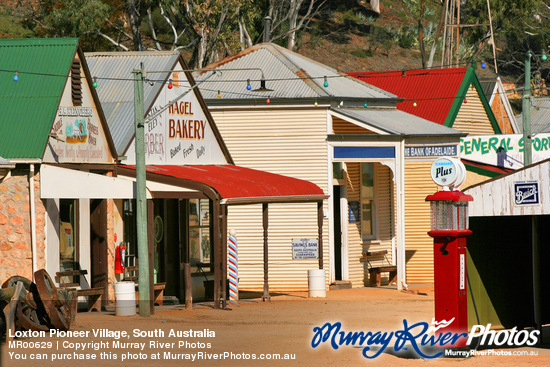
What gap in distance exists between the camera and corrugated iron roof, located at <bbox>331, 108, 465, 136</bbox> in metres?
25.2

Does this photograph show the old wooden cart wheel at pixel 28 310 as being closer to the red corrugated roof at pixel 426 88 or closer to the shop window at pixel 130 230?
the shop window at pixel 130 230

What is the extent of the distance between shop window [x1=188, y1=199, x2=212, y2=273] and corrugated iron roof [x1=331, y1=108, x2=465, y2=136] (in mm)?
4464

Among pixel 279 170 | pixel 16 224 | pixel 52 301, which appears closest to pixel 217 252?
pixel 16 224

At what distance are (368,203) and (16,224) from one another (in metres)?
12.4

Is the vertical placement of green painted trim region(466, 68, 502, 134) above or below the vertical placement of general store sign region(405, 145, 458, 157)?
above

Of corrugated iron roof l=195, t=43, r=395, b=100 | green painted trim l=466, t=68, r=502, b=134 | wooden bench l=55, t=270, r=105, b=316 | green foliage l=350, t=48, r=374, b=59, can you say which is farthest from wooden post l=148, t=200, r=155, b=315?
green foliage l=350, t=48, r=374, b=59

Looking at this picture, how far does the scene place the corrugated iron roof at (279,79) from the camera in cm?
2595

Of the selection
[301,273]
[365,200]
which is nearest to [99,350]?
[301,273]

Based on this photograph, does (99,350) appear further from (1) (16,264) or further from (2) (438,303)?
(1) (16,264)

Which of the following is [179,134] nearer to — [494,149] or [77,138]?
[77,138]

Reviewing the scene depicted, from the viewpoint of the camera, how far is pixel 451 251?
42.1 ft

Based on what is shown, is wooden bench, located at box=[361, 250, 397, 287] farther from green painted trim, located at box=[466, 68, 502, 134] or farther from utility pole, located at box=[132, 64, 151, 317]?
utility pole, located at box=[132, 64, 151, 317]

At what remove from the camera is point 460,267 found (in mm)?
12836

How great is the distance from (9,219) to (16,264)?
34.0 inches
